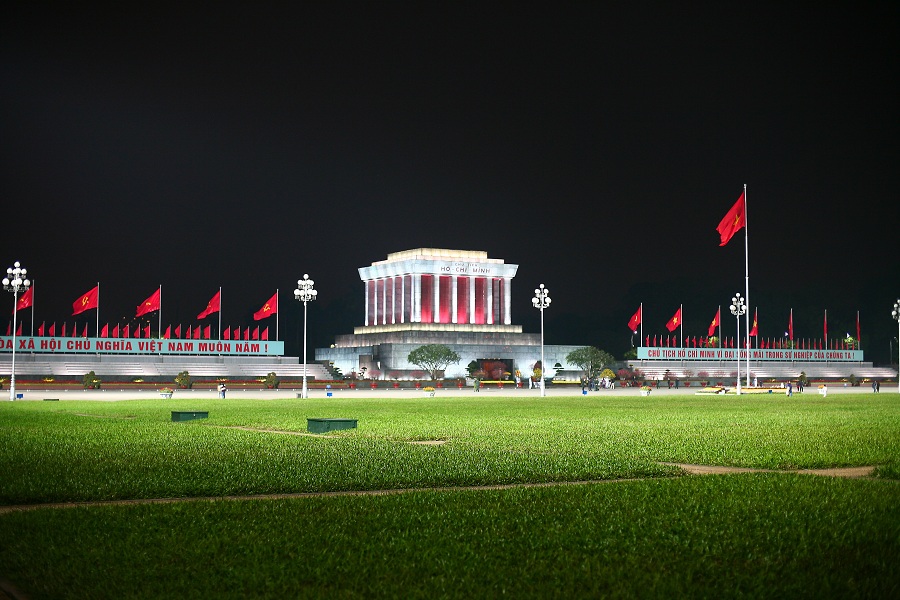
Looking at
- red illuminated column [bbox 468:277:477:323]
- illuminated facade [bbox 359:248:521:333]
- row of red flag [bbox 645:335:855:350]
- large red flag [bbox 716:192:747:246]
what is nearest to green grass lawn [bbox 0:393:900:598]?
large red flag [bbox 716:192:747:246]

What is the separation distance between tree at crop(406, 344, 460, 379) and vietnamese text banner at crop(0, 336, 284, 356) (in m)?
16.6

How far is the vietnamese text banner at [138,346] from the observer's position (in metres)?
98.7

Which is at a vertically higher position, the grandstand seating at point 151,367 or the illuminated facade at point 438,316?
the illuminated facade at point 438,316

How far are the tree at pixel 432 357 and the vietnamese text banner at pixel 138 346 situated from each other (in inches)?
653

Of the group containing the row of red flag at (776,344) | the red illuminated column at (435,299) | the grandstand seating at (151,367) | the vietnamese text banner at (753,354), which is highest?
the red illuminated column at (435,299)

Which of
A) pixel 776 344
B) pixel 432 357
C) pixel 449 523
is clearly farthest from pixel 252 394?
pixel 776 344

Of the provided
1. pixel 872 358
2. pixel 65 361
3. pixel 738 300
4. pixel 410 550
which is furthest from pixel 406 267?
pixel 410 550

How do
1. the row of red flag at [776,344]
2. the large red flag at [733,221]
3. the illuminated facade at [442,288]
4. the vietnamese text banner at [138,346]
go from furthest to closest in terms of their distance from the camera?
the row of red flag at [776,344]
the illuminated facade at [442,288]
the vietnamese text banner at [138,346]
the large red flag at [733,221]

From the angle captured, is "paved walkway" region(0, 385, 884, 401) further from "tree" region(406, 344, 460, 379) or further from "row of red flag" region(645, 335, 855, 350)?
"row of red flag" region(645, 335, 855, 350)

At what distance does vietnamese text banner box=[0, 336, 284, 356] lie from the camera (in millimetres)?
98688

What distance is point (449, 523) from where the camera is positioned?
38.0ft

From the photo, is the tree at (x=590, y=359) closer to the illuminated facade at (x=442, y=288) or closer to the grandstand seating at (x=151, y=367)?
the illuminated facade at (x=442, y=288)

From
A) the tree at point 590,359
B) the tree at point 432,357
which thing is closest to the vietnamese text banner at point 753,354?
the tree at point 590,359

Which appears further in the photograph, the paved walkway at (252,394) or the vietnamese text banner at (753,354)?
the vietnamese text banner at (753,354)
